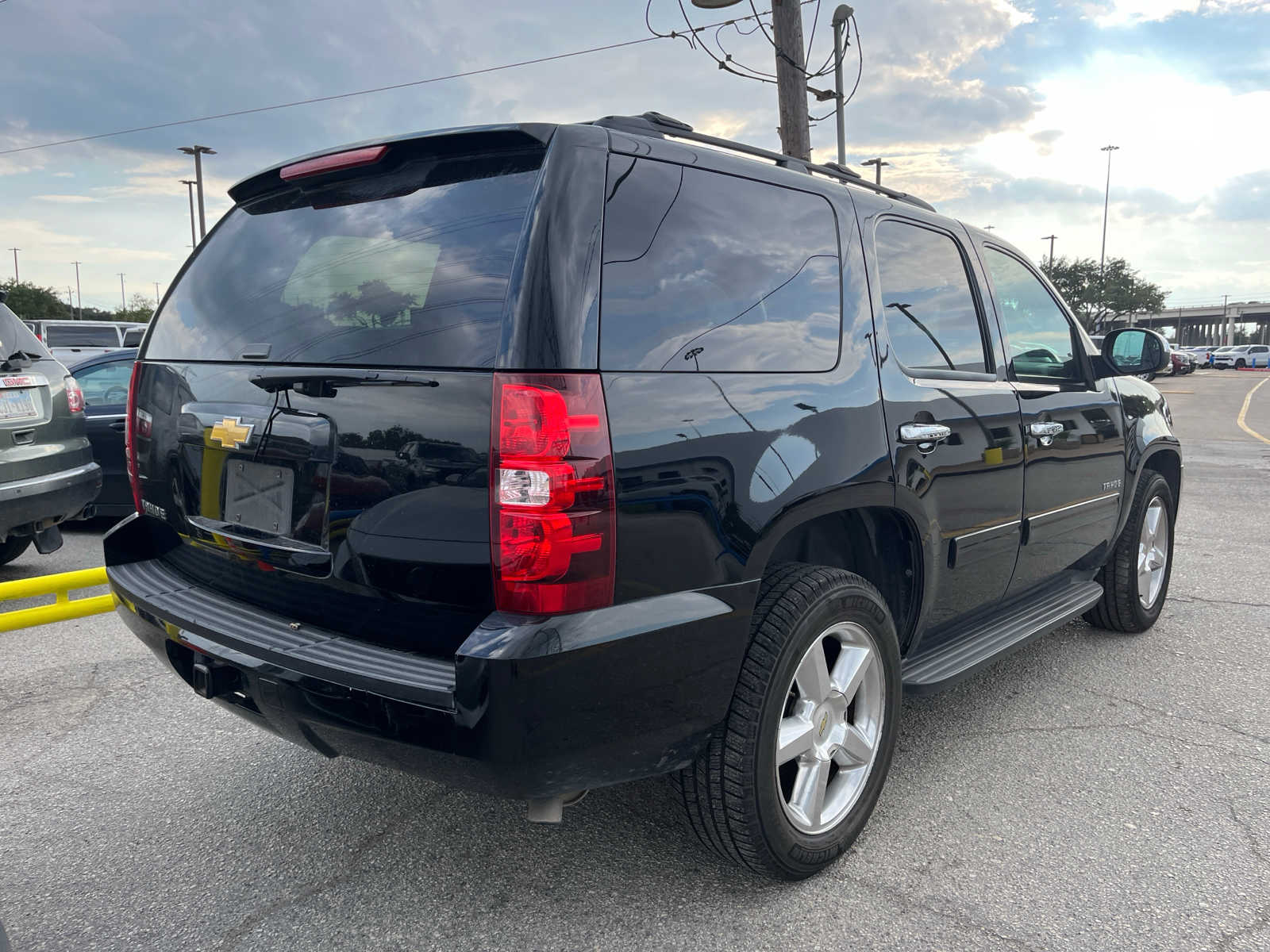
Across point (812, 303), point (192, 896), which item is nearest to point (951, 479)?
point (812, 303)

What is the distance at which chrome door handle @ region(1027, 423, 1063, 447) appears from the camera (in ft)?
11.3

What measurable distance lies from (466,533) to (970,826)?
71.4 inches

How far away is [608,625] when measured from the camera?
77.2 inches

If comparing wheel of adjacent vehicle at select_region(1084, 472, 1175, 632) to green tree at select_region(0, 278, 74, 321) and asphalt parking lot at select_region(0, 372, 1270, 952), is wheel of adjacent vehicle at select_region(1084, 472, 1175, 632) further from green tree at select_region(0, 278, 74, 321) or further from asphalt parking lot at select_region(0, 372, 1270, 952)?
green tree at select_region(0, 278, 74, 321)

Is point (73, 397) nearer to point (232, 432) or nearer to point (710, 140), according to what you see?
point (232, 432)

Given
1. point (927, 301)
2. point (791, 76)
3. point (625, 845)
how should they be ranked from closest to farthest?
point (625, 845), point (927, 301), point (791, 76)

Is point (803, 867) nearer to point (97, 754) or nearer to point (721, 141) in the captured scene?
point (721, 141)

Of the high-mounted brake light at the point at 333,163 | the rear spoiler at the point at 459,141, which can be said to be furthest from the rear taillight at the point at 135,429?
the rear spoiler at the point at 459,141

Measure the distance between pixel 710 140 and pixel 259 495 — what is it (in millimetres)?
1520

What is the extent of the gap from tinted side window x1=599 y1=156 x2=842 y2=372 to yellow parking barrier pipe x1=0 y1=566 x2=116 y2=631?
369 centimetres

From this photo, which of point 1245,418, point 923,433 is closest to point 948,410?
point 923,433

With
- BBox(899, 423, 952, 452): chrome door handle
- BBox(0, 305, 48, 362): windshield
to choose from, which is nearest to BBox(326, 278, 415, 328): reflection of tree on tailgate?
BBox(899, 423, 952, 452): chrome door handle

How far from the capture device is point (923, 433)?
9.21ft

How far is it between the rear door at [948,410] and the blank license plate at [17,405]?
4.67m
